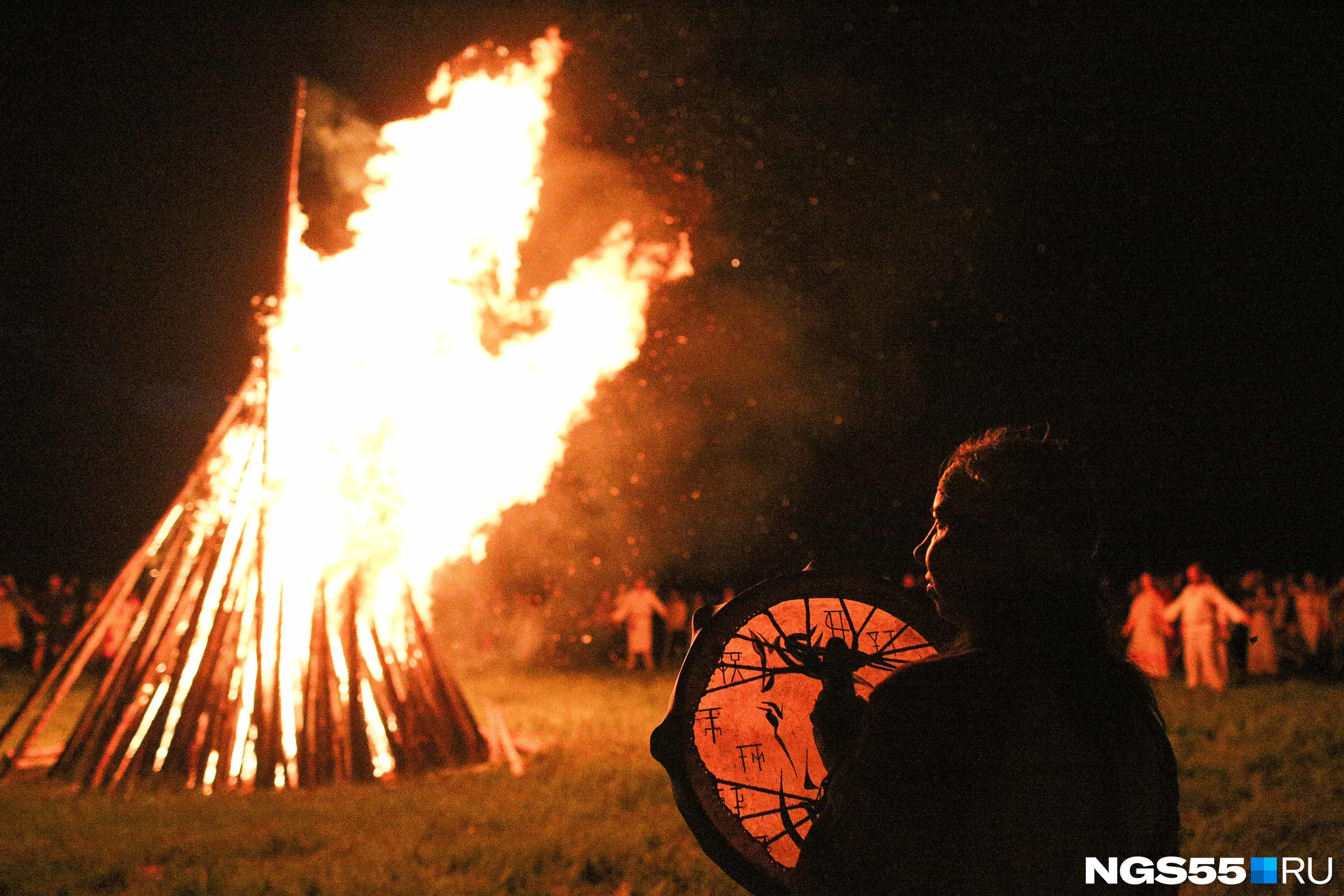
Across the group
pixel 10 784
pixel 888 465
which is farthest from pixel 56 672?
pixel 888 465

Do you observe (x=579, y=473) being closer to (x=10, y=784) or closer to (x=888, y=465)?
(x=888, y=465)

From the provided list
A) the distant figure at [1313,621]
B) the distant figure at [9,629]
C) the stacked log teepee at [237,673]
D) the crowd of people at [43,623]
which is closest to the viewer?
the stacked log teepee at [237,673]

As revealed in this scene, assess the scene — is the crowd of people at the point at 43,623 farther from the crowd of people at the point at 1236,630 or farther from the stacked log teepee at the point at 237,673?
the crowd of people at the point at 1236,630

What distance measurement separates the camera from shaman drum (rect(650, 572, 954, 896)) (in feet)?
5.72

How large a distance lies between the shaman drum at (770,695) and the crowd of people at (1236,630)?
25.8 ft

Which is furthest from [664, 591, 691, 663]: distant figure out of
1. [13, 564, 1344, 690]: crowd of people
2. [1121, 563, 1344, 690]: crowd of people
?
[1121, 563, 1344, 690]: crowd of people

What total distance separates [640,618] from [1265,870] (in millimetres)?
11229

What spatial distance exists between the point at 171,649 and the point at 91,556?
20.8m

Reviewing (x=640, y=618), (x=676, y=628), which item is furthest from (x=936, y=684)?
(x=676, y=628)

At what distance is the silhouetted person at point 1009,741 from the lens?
45.5 inches

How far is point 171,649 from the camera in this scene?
6.33m

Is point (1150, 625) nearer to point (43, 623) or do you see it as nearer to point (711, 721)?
point (711, 721)

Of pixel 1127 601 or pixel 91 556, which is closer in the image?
pixel 1127 601

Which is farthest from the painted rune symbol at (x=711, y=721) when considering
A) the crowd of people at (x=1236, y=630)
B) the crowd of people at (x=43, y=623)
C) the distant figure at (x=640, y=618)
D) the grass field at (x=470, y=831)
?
the distant figure at (x=640, y=618)
